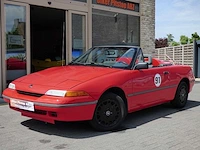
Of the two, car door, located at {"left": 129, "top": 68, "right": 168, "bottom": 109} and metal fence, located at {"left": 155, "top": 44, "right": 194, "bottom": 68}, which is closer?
car door, located at {"left": 129, "top": 68, "right": 168, "bottom": 109}

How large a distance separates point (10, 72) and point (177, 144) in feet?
19.7

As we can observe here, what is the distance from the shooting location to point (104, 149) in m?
3.90

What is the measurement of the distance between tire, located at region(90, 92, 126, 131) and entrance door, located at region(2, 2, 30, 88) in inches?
180

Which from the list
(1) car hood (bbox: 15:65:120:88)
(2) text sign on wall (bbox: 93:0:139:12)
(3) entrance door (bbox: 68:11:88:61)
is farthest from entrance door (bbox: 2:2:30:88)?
(1) car hood (bbox: 15:65:120:88)

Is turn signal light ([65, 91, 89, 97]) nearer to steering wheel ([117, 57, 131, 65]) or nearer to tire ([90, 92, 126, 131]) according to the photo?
tire ([90, 92, 126, 131])

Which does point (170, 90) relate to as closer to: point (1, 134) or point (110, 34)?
point (1, 134)

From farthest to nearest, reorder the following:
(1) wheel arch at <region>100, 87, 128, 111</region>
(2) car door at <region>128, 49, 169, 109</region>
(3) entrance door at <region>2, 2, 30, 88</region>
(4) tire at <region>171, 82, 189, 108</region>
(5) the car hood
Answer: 1. (3) entrance door at <region>2, 2, 30, 88</region>
2. (4) tire at <region>171, 82, 189, 108</region>
3. (2) car door at <region>128, 49, 169, 109</region>
4. (1) wheel arch at <region>100, 87, 128, 111</region>
5. (5) the car hood

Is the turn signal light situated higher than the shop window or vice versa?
the shop window

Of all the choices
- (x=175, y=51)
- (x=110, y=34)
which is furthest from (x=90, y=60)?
(x=175, y=51)

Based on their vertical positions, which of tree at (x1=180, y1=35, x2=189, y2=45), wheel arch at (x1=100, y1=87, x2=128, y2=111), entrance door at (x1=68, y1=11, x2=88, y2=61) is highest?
tree at (x1=180, y1=35, x2=189, y2=45)

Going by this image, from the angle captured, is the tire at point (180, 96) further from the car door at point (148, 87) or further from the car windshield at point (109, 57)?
the car windshield at point (109, 57)

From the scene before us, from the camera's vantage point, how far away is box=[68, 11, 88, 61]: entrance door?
1011cm

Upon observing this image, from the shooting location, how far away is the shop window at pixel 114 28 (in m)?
11.0

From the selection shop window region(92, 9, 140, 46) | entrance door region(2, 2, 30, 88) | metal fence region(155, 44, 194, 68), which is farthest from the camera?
metal fence region(155, 44, 194, 68)
